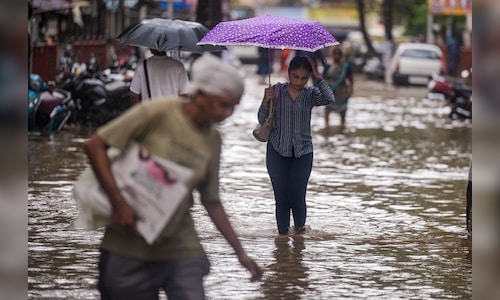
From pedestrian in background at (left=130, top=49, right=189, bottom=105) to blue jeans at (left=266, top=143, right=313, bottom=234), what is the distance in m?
1.24

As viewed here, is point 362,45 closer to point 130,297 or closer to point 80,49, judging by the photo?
point 80,49

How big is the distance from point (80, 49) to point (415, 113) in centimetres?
890

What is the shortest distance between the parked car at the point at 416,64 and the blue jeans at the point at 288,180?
29.6 metres

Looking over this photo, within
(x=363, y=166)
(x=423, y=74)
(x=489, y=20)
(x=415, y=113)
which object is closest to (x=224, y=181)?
(x=363, y=166)

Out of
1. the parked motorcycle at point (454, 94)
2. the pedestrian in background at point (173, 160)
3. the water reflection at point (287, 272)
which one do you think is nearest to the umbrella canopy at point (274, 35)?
the water reflection at point (287, 272)

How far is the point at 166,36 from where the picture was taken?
11.3m

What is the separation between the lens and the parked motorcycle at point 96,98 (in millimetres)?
20516

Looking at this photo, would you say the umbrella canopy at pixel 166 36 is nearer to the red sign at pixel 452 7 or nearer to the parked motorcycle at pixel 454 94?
the parked motorcycle at pixel 454 94

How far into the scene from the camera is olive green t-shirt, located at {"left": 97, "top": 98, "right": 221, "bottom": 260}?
5.07 meters

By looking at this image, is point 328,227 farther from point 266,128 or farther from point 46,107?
point 46,107

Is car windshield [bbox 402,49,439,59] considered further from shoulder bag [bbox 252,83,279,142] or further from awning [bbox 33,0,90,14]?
shoulder bag [bbox 252,83,279,142]

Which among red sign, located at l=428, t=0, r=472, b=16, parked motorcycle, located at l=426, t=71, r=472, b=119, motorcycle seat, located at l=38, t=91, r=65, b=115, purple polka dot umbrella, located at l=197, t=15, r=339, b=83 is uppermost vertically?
purple polka dot umbrella, located at l=197, t=15, r=339, b=83

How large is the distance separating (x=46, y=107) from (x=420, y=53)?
23416mm

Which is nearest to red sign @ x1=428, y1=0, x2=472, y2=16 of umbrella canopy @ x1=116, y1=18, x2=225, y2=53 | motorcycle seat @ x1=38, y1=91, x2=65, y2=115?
motorcycle seat @ x1=38, y1=91, x2=65, y2=115
